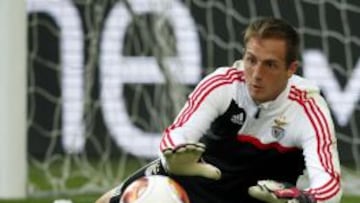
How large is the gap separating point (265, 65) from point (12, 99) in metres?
2.04

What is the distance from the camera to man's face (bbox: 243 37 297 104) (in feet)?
11.1

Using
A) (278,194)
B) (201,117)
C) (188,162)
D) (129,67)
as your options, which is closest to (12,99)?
(129,67)

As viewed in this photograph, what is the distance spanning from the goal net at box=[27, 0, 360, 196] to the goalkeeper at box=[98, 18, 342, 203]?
8.07 feet

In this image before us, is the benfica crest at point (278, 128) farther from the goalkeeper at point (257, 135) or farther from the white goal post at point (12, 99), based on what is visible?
the white goal post at point (12, 99)

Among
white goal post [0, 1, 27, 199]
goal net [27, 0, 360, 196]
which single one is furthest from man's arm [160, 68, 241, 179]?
goal net [27, 0, 360, 196]

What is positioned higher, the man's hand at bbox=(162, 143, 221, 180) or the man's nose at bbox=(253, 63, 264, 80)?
the man's nose at bbox=(253, 63, 264, 80)

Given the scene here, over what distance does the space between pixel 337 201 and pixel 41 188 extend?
2.66m

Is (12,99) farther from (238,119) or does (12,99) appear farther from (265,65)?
(265,65)

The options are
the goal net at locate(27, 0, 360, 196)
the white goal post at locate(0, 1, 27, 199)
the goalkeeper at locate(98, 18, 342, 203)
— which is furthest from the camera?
the goal net at locate(27, 0, 360, 196)

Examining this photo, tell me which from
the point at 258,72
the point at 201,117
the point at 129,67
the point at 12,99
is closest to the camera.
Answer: the point at 258,72

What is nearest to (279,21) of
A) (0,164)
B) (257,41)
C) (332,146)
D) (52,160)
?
(257,41)

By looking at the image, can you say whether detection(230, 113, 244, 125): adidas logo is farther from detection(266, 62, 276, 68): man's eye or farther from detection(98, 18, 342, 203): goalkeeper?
detection(266, 62, 276, 68): man's eye

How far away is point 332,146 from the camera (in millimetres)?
3475

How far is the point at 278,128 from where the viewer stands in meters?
3.58
